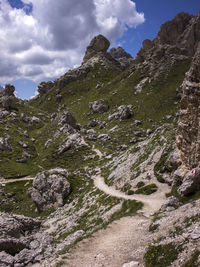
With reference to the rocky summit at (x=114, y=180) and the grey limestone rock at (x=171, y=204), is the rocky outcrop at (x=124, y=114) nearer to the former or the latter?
the rocky summit at (x=114, y=180)

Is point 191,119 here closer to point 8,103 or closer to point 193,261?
point 193,261

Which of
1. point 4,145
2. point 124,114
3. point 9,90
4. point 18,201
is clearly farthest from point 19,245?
point 9,90

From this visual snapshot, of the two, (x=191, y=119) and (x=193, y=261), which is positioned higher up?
(x=191, y=119)

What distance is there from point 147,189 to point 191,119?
13453mm

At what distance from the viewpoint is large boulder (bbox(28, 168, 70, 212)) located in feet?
155

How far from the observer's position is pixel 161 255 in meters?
12.4

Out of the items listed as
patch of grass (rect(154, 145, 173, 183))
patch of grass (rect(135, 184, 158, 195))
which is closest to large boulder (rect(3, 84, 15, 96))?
patch of grass (rect(154, 145, 173, 183))

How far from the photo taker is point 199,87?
23859 mm

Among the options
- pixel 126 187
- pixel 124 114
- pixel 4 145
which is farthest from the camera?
pixel 124 114

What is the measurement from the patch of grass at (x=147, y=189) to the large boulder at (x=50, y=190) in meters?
22.0

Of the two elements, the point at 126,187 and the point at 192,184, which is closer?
the point at 192,184

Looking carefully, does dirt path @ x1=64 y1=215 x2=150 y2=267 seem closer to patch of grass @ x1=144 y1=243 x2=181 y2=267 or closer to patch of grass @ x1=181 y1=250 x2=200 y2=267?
patch of grass @ x1=144 y1=243 x2=181 y2=267

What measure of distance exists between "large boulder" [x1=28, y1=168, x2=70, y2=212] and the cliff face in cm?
3109

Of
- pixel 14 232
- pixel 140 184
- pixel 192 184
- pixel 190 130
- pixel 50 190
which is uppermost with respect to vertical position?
pixel 50 190
